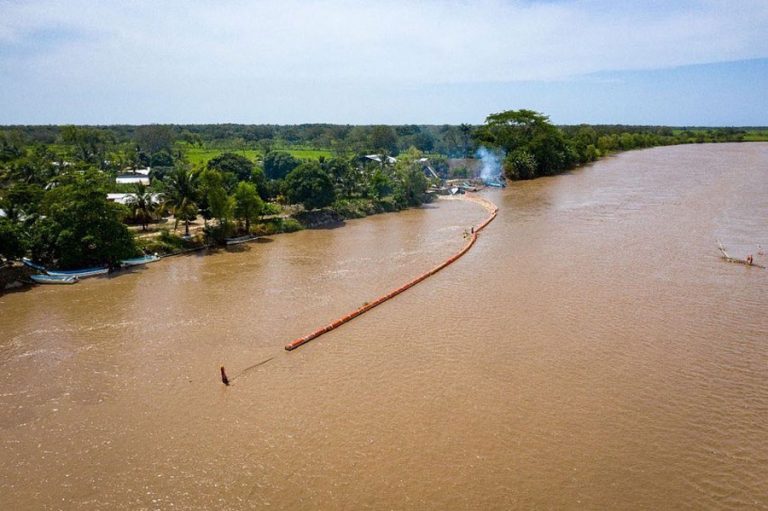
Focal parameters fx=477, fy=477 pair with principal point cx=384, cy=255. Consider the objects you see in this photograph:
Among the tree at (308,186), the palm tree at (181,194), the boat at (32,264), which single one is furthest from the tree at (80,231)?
the tree at (308,186)

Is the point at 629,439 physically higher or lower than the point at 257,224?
lower

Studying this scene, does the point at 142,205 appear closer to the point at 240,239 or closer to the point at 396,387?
the point at 240,239

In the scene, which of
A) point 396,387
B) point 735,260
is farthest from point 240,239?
point 735,260

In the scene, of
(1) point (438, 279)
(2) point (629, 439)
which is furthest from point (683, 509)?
(1) point (438, 279)

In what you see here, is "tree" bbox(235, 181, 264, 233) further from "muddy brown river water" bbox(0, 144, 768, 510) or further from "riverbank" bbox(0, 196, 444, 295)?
"muddy brown river water" bbox(0, 144, 768, 510)

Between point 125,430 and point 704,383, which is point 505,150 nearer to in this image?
point 704,383

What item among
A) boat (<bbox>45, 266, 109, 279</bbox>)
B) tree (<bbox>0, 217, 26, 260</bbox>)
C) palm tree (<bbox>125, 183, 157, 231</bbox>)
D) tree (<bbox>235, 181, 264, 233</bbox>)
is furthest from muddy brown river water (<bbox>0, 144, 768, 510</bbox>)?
palm tree (<bbox>125, 183, 157, 231</bbox>)

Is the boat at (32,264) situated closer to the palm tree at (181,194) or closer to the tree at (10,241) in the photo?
the tree at (10,241)
